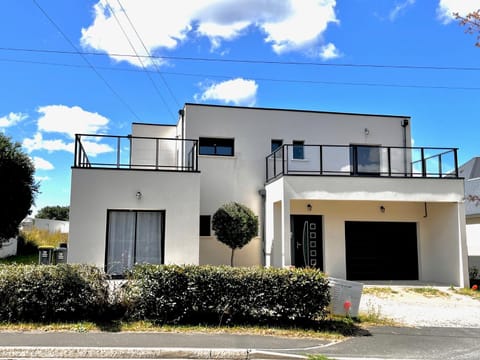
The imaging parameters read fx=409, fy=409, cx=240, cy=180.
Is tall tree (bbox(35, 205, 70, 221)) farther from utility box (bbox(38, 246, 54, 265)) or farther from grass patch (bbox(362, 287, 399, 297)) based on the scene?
grass patch (bbox(362, 287, 399, 297))

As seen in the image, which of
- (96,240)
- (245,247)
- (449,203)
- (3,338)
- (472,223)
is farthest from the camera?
(472,223)

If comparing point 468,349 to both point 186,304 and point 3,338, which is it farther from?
point 3,338

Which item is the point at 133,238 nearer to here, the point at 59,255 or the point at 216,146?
the point at 59,255

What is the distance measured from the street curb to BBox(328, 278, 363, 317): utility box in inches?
97.7

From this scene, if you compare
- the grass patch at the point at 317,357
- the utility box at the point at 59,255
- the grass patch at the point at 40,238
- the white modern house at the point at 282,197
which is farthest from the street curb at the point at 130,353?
the grass patch at the point at 40,238

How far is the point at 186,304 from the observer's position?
7473 mm

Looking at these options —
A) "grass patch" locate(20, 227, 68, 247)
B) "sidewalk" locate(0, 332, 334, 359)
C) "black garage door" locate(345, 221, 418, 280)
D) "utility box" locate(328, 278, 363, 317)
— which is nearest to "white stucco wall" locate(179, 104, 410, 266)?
"black garage door" locate(345, 221, 418, 280)

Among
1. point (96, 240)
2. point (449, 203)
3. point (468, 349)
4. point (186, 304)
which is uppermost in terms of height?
point (449, 203)

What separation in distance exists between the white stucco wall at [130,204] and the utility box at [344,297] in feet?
17.3

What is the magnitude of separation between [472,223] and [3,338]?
18.8 metres

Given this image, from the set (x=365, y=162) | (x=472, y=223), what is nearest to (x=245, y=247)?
(x=365, y=162)

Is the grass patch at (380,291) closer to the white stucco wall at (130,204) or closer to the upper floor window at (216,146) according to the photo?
the white stucco wall at (130,204)

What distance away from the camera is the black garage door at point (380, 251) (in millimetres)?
14789

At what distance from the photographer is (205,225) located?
15203 millimetres
